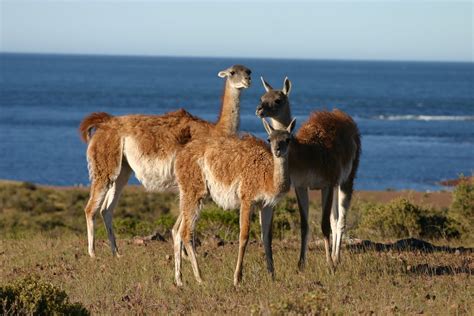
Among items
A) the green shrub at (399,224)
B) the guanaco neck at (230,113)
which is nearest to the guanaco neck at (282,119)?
the guanaco neck at (230,113)

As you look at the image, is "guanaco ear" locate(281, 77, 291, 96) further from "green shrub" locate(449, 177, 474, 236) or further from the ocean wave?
the ocean wave

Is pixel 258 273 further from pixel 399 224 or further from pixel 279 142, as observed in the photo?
pixel 399 224

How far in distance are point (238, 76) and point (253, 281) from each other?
3.62 m

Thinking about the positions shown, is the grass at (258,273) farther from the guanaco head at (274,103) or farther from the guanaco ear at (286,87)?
the guanaco ear at (286,87)

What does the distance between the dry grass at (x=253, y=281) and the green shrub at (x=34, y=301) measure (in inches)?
28.1

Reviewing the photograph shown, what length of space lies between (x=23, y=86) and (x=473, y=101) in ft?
263

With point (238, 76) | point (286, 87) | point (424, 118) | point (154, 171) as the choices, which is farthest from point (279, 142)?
point (424, 118)

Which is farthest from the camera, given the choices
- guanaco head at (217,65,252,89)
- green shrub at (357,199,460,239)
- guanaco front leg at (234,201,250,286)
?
green shrub at (357,199,460,239)

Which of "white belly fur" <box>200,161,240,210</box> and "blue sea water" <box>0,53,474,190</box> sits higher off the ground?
"white belly fur" <box>200,161,240,210</box>

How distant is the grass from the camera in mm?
8180

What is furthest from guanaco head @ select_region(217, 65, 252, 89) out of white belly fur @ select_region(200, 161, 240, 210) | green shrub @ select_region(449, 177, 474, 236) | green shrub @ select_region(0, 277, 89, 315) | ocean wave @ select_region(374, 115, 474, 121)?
ocean wave @ select_region(374, 115, 474, 121)

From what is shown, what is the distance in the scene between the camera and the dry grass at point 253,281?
8086mm

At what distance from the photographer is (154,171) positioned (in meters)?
11.6

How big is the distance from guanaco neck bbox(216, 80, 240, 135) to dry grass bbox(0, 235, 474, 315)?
5.81ft
